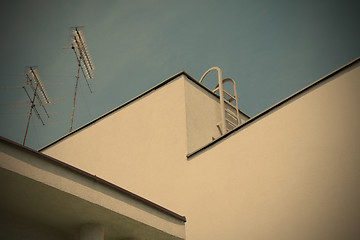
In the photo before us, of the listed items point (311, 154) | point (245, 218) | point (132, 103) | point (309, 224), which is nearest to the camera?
point (309, 224)

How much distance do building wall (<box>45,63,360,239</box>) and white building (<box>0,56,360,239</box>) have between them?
0.9 inches

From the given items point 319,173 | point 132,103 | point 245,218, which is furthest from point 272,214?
point 132,103

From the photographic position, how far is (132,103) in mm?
14891

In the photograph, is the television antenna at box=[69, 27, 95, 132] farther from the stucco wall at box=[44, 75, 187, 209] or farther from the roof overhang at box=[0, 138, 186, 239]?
the roof overhang at box=[0, 138, 186, 239]

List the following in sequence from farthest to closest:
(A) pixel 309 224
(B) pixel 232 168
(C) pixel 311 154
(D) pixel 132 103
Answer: (D) pixel 132 103 < (B) pixel 232 168 < (C) pixel 311 154 < (A) pixel 309 224

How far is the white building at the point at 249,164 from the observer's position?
793 cm

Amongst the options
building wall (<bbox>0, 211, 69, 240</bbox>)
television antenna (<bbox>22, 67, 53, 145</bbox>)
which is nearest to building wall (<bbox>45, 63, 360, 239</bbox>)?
building wall (<bbox>0, 211, 69, 240</bbox>)

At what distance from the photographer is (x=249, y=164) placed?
982 cm

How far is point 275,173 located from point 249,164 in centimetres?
86

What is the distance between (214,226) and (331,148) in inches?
141

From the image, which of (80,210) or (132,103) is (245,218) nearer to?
(80,210)

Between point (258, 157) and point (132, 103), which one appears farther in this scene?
point (132, 103)

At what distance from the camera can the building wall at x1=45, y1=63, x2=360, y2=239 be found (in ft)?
26.2

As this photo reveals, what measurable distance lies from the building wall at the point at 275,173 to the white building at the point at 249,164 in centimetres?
2
